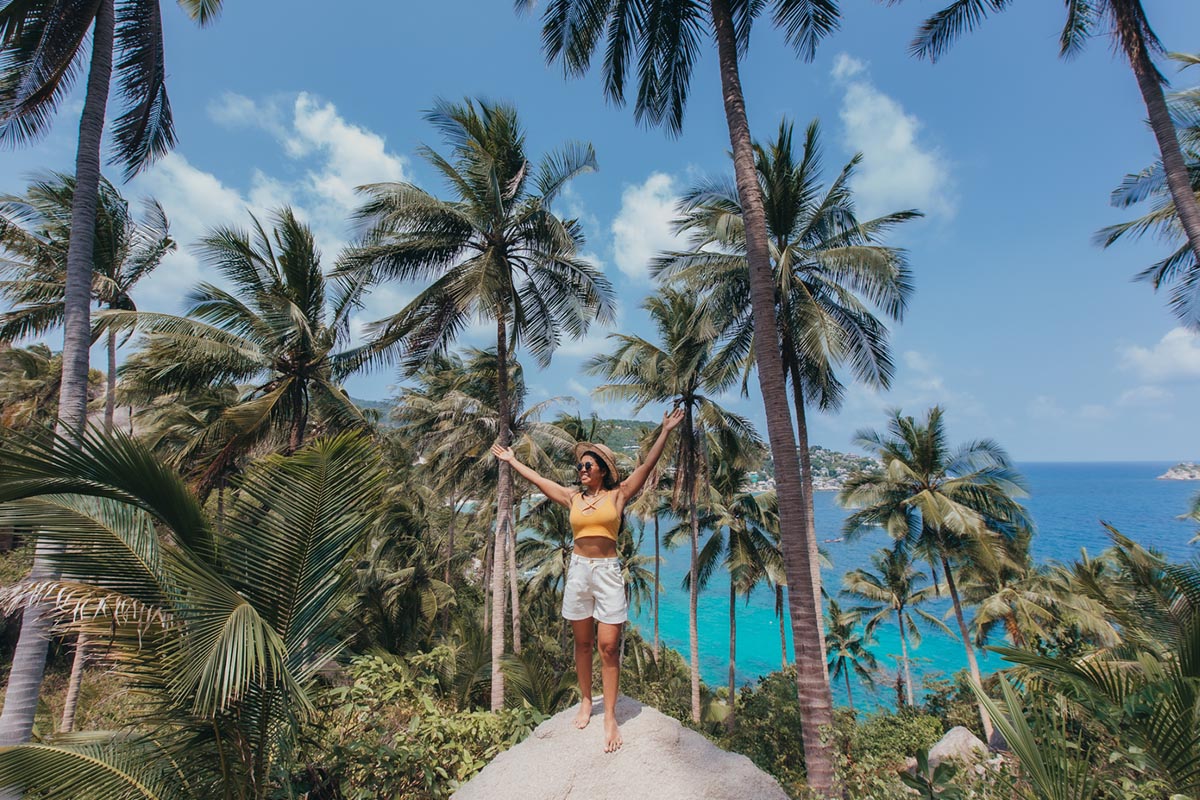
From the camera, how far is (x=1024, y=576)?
70.4 ft

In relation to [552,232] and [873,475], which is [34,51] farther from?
[873,475]

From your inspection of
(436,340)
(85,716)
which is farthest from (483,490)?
(85,716)

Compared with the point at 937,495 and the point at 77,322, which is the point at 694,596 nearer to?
the point at 937,495

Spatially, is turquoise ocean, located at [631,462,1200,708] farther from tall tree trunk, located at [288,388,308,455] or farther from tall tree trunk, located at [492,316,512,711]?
tall tree trunk, located at [288,388,308,455]

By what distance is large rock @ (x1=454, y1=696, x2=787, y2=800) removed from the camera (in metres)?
3.64

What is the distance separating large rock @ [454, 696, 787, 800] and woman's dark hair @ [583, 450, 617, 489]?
6.32 ft

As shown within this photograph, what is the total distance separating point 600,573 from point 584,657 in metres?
0.75

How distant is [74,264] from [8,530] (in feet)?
15.5

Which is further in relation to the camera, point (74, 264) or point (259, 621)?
point (74, 264)

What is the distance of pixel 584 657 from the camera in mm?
4238

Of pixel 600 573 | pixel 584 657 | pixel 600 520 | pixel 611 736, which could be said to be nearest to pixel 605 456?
pixel 600 520

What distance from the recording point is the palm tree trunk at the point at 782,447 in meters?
6.45

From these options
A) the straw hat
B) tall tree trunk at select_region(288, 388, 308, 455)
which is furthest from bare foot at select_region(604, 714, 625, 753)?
tall tree trunk at select_region(288, 388, 308, 455)

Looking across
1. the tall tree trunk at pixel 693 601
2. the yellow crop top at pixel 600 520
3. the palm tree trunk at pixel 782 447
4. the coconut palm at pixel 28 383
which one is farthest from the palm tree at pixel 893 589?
the coconut palm at pixel 28 383
